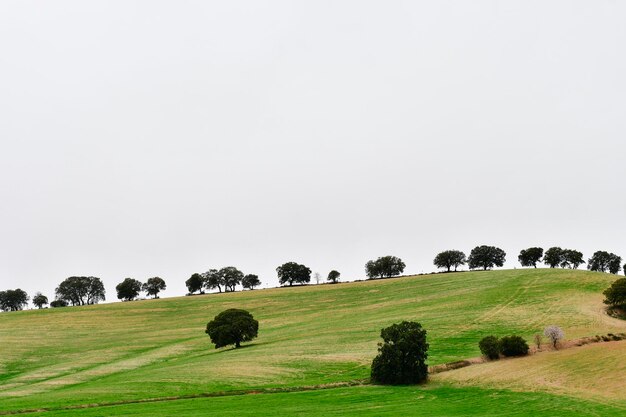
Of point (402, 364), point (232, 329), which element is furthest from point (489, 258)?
point (402, 364)

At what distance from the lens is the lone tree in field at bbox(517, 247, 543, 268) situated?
179000 mm

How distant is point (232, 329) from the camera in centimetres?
8462

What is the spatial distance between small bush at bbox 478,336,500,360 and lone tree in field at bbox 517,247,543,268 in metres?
124

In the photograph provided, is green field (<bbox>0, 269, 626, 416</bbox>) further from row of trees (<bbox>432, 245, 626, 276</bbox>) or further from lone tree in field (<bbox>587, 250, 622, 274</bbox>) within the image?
lone tree in field (<bbox>587, 250, 622, 274</bbox>)

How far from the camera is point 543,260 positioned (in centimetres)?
18450

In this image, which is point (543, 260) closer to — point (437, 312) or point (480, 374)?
point (437, 312)

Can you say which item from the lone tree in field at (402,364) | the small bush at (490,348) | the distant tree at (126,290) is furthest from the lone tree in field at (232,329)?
the distant tree at (126,290)

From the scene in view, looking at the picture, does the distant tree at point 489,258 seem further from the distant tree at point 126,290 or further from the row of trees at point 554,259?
the distant tree at point 126,290

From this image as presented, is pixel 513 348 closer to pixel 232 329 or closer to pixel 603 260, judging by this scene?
pixel 232 329

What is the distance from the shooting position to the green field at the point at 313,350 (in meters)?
46.2

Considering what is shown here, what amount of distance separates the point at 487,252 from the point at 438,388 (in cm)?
15481

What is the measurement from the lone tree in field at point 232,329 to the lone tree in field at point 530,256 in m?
120

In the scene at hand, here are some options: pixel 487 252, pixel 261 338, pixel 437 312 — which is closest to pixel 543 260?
pixel 487 252

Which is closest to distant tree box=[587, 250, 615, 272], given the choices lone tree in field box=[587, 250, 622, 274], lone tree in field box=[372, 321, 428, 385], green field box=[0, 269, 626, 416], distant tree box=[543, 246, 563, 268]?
lone tree in field box=[587, 250, 622, 274]
